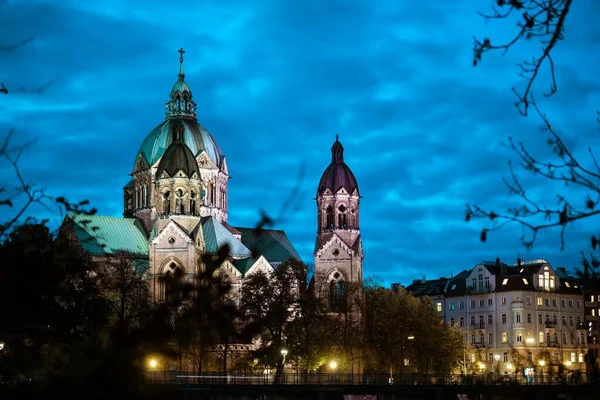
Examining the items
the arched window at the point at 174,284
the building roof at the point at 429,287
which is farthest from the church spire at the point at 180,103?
the arched window at the point at 174,284

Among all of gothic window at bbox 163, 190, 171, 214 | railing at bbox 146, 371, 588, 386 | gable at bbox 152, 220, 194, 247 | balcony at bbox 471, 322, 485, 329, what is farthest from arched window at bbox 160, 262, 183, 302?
balcony at bbox 471, 322, 485, 329

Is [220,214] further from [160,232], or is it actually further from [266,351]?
[266,351]

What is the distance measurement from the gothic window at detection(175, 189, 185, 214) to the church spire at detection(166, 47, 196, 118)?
74.6ft

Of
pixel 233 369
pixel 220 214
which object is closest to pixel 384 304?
pixel 233 369

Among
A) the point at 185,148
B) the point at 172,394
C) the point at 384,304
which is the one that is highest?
the point at 185,148

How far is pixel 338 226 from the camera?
11812 cm

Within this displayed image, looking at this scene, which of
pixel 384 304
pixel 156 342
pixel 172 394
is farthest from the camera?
pixel 384 304

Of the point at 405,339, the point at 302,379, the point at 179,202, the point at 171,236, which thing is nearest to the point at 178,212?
the point at 179,202

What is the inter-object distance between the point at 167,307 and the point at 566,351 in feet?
385

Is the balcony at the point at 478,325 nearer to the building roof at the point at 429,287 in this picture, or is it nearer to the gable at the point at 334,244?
the building roof at the point at 429,287

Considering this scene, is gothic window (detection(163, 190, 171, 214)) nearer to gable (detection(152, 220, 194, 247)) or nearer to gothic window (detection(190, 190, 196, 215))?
gothic window (detection(190, 190, 196, 215))

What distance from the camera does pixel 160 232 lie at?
10450 centimetres

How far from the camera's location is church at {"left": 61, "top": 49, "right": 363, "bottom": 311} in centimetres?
10412

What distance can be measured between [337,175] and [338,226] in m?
5.66
